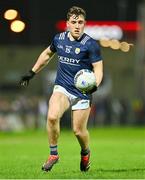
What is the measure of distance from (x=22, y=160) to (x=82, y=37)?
4.52m

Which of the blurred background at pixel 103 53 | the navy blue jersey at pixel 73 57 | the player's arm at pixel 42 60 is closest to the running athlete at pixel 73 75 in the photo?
the navy blue jersey at pixel 73 57

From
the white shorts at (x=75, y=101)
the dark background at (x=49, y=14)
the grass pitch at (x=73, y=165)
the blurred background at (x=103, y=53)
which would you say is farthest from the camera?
the dark background at (x=49, y=14)

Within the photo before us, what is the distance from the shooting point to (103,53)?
198 ft

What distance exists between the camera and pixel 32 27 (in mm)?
61719

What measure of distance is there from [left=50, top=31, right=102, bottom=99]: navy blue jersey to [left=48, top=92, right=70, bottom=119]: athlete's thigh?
18 cm

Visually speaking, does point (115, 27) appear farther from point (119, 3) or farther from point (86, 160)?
point (86, 160)

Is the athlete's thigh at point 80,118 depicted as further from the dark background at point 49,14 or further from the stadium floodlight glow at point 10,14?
the dark background at point 49,14

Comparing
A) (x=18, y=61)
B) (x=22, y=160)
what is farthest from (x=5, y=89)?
(x=22, y=160)

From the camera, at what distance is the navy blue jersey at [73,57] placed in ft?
49.2

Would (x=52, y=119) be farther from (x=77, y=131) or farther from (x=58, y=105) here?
(x=77, y=131)

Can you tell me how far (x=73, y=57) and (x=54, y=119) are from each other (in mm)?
1103

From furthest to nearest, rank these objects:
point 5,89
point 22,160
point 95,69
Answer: point 5,89 → point 22,160 → point 95,69

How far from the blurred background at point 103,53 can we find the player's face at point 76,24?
28803 mm

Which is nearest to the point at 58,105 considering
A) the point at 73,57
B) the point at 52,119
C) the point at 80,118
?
the point at 52,119
